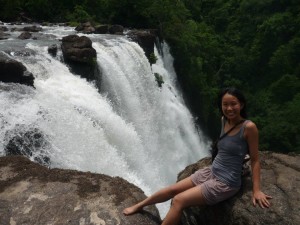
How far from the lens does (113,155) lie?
8.06 meters

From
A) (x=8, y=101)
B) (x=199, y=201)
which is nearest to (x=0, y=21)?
(x=8, y=101)

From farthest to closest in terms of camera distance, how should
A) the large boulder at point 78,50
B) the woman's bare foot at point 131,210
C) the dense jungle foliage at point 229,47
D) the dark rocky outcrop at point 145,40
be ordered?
1. the dense jungle foliage at point 229,47
2. the dark rocky outcrop at point 145,40
3. the large boulder at point 78,50
4. the woman's bare foot at point 131,210

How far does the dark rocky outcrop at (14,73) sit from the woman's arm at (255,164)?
654cm

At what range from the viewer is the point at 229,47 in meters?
27.0

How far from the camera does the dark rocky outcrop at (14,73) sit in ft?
27.9

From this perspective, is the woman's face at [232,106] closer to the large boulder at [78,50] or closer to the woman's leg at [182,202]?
the woman's leg at [182,202]

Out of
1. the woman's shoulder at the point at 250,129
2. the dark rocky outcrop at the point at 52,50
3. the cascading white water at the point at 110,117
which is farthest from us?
the dark rocky outcrop at the point at 52,50

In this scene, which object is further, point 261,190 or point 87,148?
→ point 87,148

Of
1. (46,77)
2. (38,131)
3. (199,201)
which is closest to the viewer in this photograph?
(199,201)

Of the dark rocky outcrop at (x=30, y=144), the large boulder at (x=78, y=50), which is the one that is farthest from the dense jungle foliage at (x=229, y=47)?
the dark rocky outcrop at (x=30, y=144)

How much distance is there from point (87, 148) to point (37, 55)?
13.5 ft

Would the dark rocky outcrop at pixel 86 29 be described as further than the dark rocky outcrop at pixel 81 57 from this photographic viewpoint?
Yes

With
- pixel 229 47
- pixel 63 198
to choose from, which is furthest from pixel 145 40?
pixel 63 198

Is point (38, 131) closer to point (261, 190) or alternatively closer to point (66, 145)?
point (66, 145)
